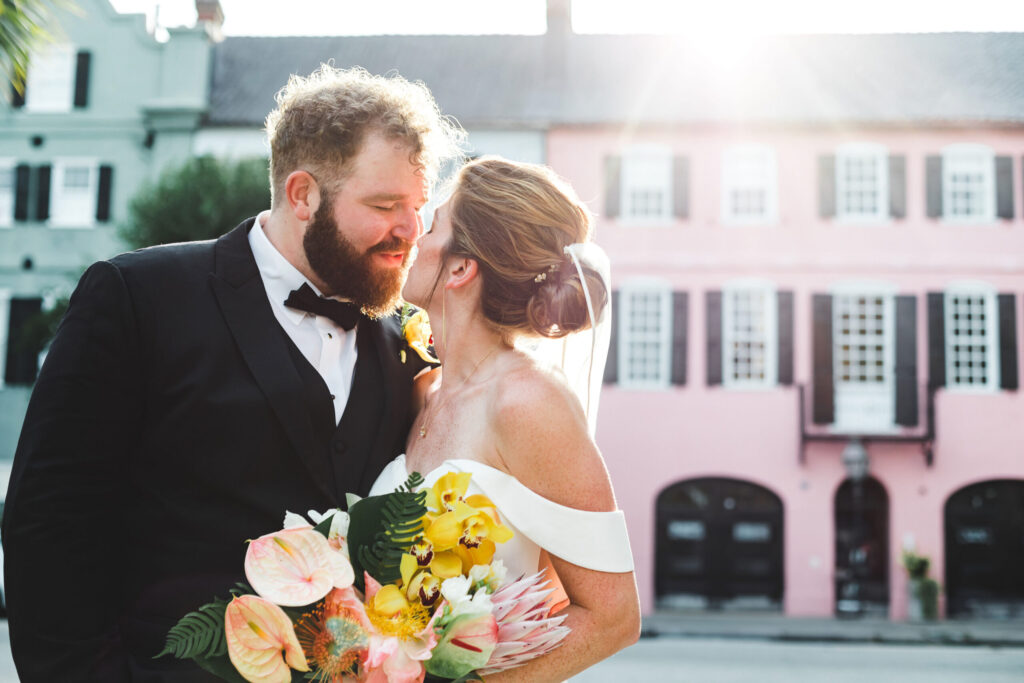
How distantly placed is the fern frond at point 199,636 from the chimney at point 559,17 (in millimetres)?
20118

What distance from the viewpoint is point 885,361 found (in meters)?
19.0

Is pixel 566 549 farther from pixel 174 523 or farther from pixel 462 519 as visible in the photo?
pixel 174 523

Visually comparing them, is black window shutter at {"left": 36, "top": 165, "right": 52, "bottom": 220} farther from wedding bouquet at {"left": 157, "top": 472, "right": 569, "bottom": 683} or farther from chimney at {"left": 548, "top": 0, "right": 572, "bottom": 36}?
wedding bouquet at {"left": 157, "top": 472, "right": 569, "bottom": 683}

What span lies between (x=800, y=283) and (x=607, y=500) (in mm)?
17724

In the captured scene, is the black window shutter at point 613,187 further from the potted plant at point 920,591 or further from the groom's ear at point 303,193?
the groom's ear at point 303,193

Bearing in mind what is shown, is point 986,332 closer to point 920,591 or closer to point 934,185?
point 934,185

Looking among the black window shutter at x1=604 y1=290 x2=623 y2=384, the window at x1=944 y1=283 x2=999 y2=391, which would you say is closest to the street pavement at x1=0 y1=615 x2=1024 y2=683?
the black window shutter at x1=604 y1=290 x2=623 y2=384

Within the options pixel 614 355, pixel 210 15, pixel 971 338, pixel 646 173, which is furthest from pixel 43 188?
pixel 971 338

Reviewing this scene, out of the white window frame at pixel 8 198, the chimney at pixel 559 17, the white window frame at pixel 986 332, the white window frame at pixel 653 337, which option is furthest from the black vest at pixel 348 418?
the white window frame at pixel 8 198

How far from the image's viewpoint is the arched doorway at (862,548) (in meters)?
18.7

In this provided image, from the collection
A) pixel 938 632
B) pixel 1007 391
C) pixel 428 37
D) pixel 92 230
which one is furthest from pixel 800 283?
pixel 92 230

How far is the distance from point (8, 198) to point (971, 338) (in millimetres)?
19387

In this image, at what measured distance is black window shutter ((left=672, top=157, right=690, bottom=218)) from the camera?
19.5m

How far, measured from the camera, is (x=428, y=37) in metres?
22.4
